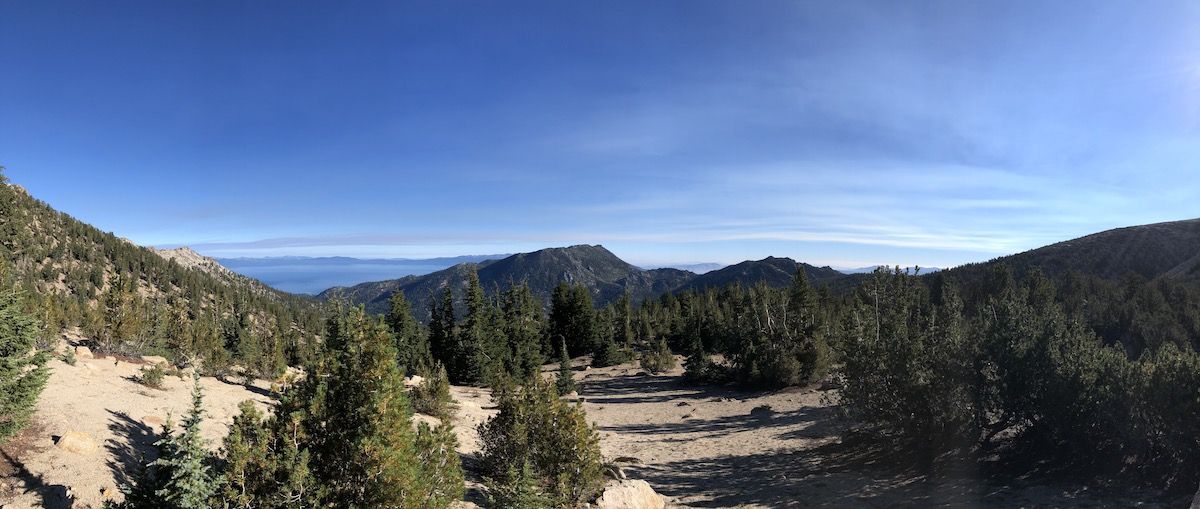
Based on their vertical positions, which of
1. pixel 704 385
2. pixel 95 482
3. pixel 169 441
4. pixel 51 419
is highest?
pixel 169 441

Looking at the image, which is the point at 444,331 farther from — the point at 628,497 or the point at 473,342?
the point at 628,497

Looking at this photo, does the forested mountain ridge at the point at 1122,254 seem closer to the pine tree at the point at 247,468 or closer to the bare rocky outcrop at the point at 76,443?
the pine tree at the point at 247,468

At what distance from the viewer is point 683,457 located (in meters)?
21.1

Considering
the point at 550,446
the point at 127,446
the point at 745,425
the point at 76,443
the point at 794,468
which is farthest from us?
the point at 745,425

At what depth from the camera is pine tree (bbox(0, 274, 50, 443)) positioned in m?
10.2

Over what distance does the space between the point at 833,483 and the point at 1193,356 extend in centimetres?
928

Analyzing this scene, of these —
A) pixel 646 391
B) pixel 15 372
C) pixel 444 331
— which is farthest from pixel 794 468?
pixel 444 331

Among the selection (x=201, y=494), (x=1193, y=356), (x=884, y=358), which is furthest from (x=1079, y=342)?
(x=201, y=494)

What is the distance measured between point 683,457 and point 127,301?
110ft

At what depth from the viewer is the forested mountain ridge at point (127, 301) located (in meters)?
28.2

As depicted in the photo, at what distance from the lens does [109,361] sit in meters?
21.1

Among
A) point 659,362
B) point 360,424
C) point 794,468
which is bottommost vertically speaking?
point 659,362

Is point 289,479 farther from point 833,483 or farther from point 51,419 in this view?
point 833,483

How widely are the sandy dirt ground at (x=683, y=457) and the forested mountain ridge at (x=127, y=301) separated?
20.1 feet
